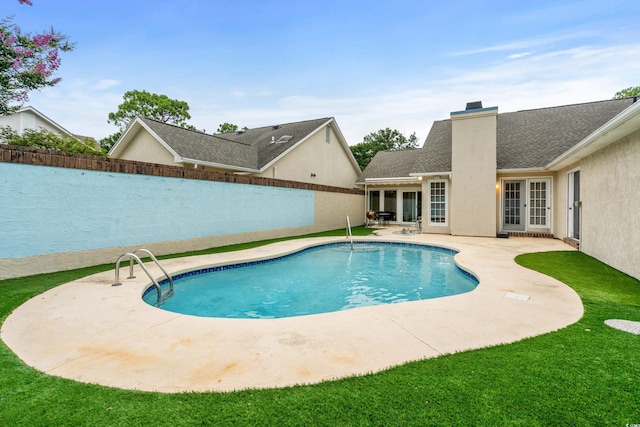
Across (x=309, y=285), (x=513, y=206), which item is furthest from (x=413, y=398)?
(x=513, y=206)

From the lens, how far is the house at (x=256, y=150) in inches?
599

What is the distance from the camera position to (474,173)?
14.6 metres

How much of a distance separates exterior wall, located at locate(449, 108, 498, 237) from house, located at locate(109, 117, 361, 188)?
8.76 m

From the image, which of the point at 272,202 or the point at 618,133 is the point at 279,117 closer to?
the point at 272,202

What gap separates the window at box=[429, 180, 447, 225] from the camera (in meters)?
16.0

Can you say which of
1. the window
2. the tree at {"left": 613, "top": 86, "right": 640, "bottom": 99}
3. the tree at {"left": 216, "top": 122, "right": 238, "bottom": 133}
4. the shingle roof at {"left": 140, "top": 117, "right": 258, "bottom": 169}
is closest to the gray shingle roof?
the window

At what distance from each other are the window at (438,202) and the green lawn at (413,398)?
1322cm

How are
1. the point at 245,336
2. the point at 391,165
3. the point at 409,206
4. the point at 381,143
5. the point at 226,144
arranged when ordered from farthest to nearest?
the point at 381,143
the point at 391,165
the point at 409,206
the point at 226,144
the point at 245,336

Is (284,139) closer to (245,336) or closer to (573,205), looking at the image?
(573,205)

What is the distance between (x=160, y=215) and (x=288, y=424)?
28.5 ft

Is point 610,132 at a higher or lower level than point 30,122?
lower

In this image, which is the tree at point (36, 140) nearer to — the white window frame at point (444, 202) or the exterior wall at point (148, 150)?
the exterior wall at point (148, 150)

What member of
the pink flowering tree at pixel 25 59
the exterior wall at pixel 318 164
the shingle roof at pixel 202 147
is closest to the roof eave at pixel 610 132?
the exterior wall at pixel 318 164

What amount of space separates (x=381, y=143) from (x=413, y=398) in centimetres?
4738
